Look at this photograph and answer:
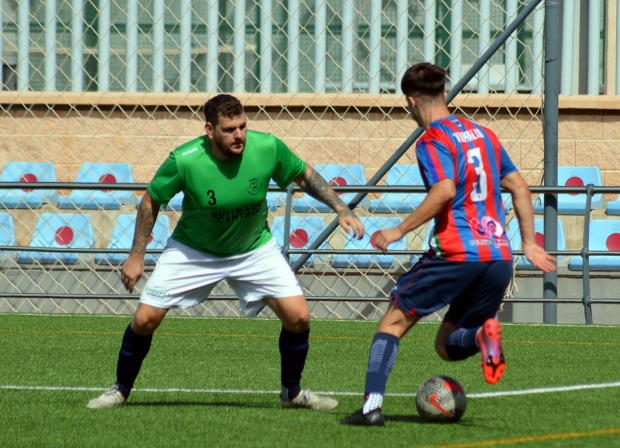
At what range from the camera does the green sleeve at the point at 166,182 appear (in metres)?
5.18

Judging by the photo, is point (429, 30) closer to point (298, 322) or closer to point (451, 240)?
point (298, 322)

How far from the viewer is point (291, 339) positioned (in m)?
5.41

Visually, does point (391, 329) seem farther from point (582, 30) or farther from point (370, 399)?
point (582, 30)

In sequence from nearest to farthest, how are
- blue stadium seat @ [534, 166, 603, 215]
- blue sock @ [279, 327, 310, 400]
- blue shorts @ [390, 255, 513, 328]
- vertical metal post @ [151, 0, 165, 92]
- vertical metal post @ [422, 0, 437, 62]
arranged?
blue shorts @ [390, 255, 513, 328] → blue sock @ [279, 327, 310, 400] → blue stadium seat @ [534, 166, 603, 215] → vertical metal post @ [151, 0, 165, 92] → vertical metal post @ [422, 0, 437, 62]

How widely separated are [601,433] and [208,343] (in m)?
4.12

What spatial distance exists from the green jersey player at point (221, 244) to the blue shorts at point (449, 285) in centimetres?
54

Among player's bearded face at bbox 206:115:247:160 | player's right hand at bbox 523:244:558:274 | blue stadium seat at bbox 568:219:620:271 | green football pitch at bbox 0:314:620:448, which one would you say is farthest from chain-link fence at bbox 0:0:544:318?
player's right hand at bbox 523:244:558:274

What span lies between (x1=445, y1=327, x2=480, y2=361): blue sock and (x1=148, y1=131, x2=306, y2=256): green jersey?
1.11 metres

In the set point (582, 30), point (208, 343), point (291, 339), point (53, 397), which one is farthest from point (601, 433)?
point (582, 30)

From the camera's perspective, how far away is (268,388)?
20.1 ft

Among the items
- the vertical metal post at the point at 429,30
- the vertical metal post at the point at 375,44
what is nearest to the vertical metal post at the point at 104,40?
the vertical metal post at the point at 375,44

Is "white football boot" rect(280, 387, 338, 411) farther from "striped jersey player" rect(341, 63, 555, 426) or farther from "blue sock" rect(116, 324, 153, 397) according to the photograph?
"blue sock" rect(116, 324, 153, 397)

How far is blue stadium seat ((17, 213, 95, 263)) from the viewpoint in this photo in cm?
1159

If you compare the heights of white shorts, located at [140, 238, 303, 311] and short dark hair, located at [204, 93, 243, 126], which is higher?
short dark hair, located at [204, 93, 243, 126]
